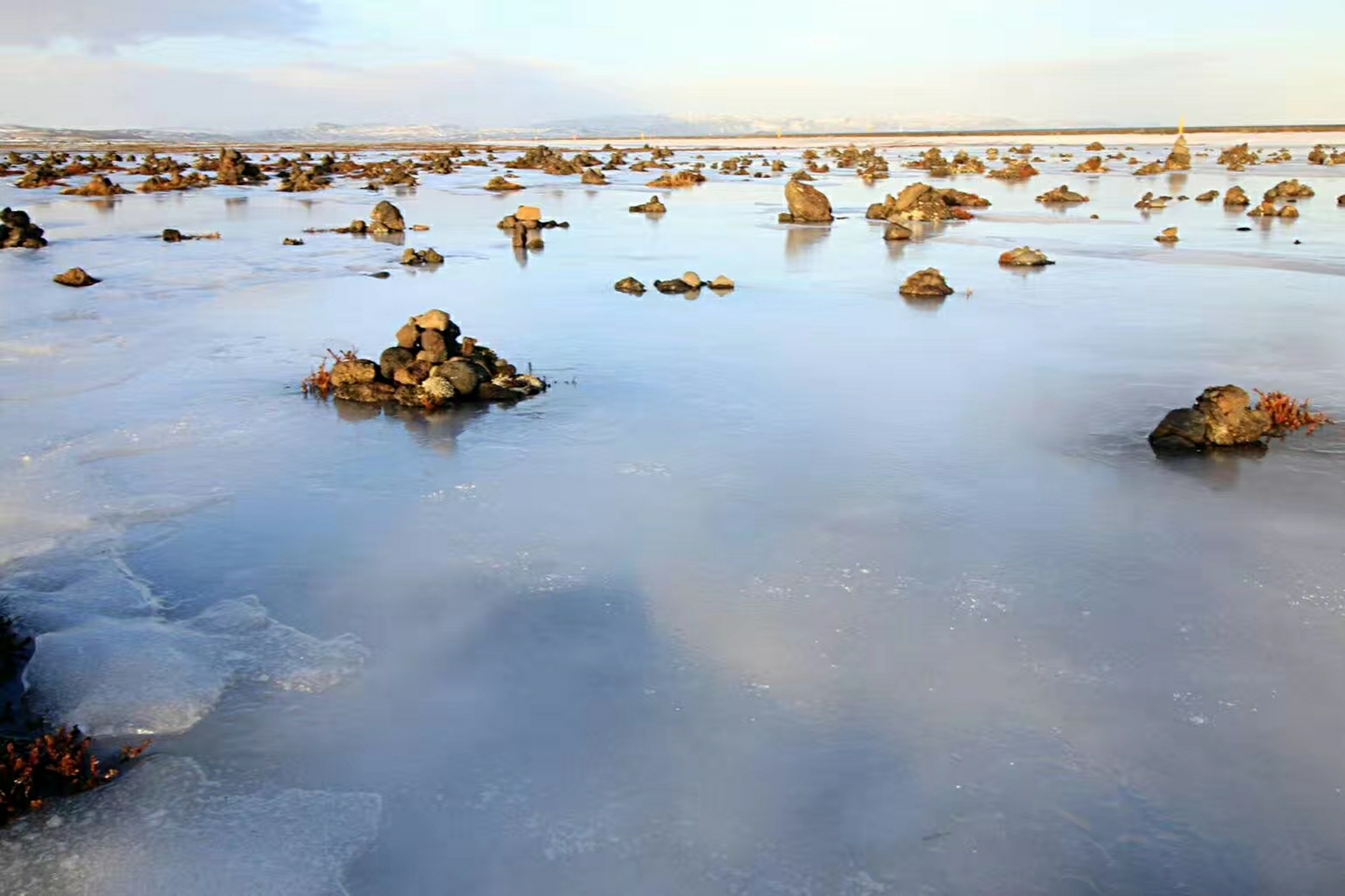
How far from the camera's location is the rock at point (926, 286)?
877 inches

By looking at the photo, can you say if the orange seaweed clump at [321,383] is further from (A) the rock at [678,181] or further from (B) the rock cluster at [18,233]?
(A) the rock at [678,181]

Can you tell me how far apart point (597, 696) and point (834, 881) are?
2.19 meters

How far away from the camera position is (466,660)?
7094 millimetres

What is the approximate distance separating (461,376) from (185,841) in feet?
31.0

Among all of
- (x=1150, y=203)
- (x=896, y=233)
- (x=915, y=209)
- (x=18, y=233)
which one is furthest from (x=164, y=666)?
(x=1150, y=203)

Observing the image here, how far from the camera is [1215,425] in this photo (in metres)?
11.6

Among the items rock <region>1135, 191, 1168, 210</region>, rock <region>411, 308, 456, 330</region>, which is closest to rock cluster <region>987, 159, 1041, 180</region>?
rock <region>1135, 191, 1168, 210</region>

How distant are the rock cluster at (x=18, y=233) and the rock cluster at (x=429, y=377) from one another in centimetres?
2181

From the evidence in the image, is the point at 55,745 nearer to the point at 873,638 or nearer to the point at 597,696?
the point at 597,696

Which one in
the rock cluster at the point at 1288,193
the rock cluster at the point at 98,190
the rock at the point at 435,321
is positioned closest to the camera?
the rock at the point at 435,321

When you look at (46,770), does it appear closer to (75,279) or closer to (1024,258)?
(75,279)

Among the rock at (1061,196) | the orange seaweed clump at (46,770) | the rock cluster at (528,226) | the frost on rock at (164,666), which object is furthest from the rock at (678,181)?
the orange seaweed clump at (46,770)

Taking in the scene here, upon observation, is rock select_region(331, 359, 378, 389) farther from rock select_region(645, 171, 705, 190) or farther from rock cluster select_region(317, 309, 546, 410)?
rock select_region(645, 171, 705, 190)

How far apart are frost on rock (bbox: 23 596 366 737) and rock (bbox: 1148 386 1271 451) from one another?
9.53 m
